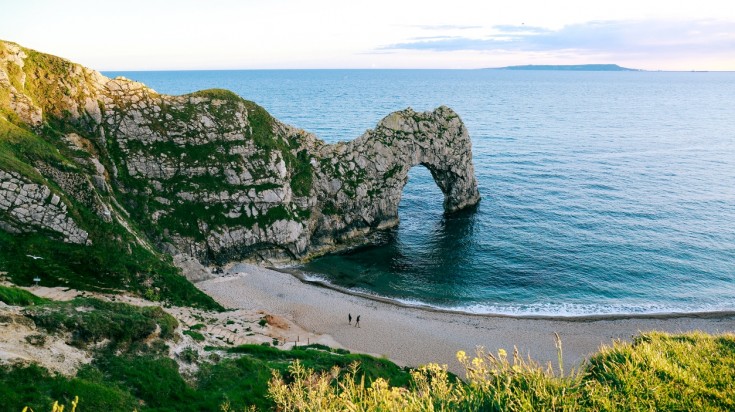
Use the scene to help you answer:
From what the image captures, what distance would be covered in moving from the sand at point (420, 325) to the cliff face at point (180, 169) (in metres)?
7.94

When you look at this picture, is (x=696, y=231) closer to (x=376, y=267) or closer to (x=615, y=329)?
(x=615, y=329)

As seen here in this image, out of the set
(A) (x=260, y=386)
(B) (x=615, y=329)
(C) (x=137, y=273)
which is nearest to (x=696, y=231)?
(B) (x=615, y=329)

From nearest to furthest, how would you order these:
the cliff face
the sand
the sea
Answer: the cliff face → the sand → the sea

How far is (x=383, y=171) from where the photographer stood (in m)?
64.4

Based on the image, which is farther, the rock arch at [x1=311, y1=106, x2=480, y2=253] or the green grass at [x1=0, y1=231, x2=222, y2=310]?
the rock arch at [x1=311, y1=106, x2=480, y2=253]

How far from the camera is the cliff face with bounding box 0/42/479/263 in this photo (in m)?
38.0

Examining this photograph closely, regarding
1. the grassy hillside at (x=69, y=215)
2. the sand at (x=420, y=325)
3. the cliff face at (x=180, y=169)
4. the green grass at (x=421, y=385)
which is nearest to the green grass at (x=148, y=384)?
the green grass at (x=421, y=385)

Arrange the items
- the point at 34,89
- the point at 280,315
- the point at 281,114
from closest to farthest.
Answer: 1. the point at 280,315
2. the point at 34,89
3. the point at 281,114

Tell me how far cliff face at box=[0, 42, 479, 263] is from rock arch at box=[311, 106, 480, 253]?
0.20 m

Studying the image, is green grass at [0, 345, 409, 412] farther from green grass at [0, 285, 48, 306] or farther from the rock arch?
the rock arch

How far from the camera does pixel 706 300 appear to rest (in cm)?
4731

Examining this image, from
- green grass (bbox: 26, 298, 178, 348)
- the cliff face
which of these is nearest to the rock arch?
the cliff face

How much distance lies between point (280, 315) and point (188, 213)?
17826 millimetres

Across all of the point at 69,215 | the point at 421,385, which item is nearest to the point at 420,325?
the point at 421,385
